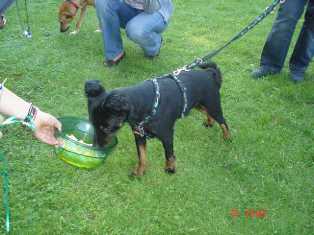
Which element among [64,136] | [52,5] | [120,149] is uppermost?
[64,136]

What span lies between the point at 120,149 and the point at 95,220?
2.98 feet

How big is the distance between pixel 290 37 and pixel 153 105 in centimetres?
267

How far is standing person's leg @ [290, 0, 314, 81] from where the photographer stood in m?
5.04

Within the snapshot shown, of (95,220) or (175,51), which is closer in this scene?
(95,220)

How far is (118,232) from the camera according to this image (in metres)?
3.03

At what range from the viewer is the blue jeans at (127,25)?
504 cm

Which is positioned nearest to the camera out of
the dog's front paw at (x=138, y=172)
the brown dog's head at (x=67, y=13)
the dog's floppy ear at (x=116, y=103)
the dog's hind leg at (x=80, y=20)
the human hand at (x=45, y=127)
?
the human hand at (x=45, y=127)

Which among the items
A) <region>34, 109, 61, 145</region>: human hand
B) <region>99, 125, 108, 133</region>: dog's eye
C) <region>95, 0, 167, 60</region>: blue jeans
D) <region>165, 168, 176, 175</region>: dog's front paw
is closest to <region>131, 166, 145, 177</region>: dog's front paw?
<region>165, 168, 176, 175</region>: dog's front paw

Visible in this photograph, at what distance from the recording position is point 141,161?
Result: 351cm

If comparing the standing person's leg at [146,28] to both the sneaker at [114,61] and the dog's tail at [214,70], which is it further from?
the dog's tail at [214,70]

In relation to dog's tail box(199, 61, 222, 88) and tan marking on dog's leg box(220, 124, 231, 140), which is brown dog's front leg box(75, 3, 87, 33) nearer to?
dog's tail box(199, 61, 222, 88)

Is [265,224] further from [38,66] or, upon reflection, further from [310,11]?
[38,66]

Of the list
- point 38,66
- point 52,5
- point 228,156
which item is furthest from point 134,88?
point 52,5
